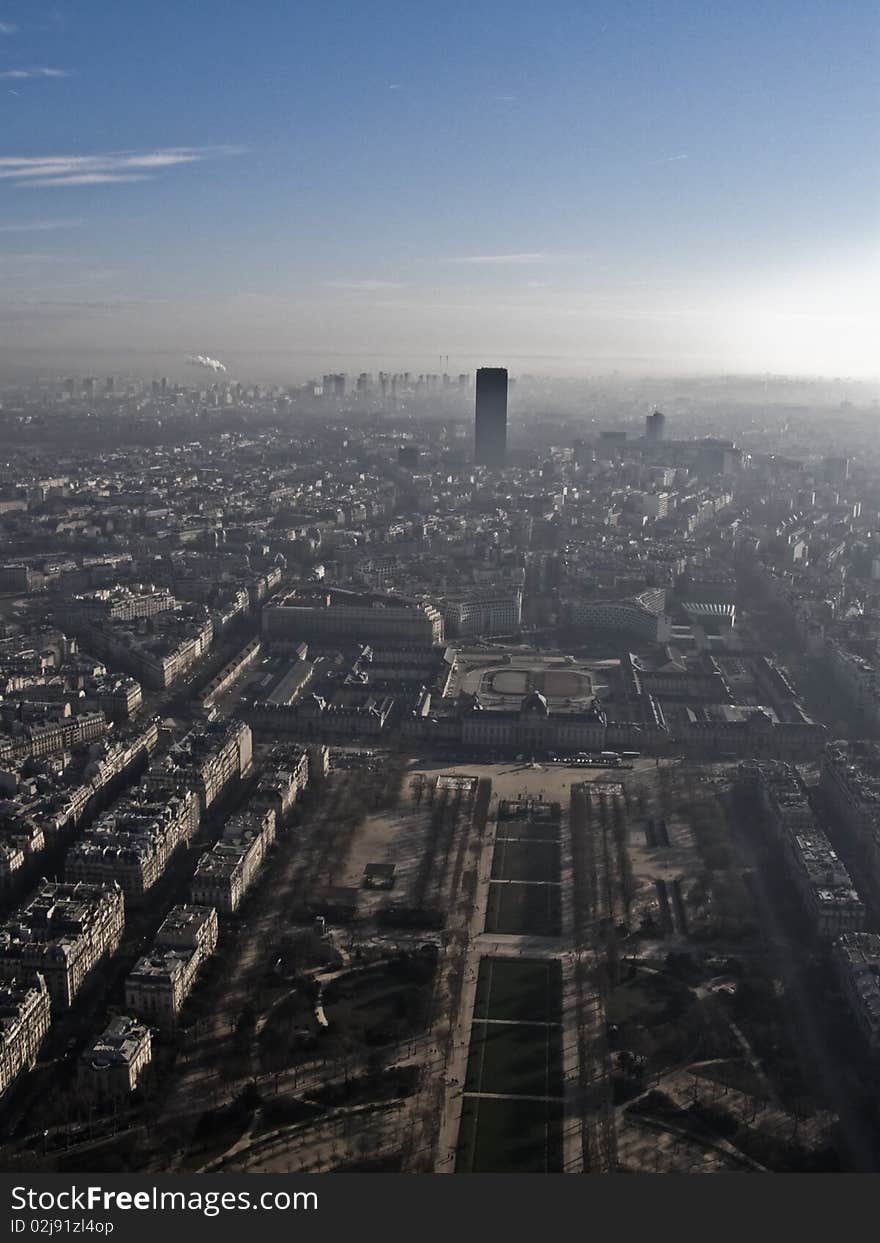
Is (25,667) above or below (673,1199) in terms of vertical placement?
below

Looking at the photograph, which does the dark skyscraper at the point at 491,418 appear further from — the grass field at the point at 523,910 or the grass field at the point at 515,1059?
the grass field at the point at 515,1059

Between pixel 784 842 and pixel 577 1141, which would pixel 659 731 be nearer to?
pixel 784 842

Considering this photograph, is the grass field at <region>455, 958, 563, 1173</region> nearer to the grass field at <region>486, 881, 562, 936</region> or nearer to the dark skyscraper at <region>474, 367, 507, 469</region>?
the grass field at <region>486, 881, 562, 936</region>

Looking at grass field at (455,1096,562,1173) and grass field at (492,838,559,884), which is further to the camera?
grass field at (492,838,559,884)

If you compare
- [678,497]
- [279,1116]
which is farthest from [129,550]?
[279,1116]

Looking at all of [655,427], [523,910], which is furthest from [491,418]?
[523,910]

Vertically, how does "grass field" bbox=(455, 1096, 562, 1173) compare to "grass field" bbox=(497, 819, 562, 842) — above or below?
below

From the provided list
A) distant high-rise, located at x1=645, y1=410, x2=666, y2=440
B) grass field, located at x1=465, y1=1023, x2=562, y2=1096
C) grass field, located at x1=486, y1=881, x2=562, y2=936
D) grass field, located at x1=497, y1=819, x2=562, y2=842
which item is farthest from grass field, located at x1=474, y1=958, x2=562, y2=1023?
distant high-rise, located at x1=645, y1=410, x2=666, y2=440

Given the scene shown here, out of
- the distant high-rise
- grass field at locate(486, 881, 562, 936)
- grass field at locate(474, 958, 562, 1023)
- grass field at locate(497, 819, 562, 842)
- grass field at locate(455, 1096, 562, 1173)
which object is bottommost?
grass field at locate(455, 1096, 562, 1173)

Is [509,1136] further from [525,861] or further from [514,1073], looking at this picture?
[525,861]
